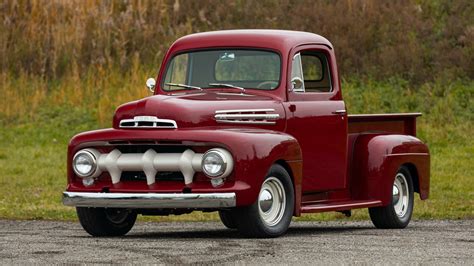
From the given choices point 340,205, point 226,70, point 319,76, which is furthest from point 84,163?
point 319,76

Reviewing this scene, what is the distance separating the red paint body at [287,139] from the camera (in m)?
12.3

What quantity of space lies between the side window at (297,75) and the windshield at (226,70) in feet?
0.52

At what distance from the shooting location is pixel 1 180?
2156cm

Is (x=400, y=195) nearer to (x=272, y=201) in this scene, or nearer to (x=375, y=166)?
(x=375, y=166)

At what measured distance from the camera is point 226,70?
45.9 ft

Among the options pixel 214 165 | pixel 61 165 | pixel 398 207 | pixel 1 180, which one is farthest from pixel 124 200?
pixel 61 165

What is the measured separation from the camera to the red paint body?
486 inches

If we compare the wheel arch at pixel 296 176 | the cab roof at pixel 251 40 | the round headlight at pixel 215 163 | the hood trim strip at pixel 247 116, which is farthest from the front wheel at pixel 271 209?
the cab roof at pixel 251 40

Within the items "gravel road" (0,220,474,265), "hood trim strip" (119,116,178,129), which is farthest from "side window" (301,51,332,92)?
"hood trim strip" (119,116,178,129)

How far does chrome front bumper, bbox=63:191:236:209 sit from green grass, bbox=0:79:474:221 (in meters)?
4.71

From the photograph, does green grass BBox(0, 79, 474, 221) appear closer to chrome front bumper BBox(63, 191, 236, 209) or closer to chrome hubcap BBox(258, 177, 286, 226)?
chrome hubcap BBox(258, 177, 286, 226)

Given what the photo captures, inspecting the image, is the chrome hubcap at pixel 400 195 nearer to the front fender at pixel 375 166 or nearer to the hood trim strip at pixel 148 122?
the front fender at pixel 375 166

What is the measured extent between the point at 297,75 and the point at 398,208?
7.15 feet

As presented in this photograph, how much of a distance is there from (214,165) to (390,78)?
1631 cm
